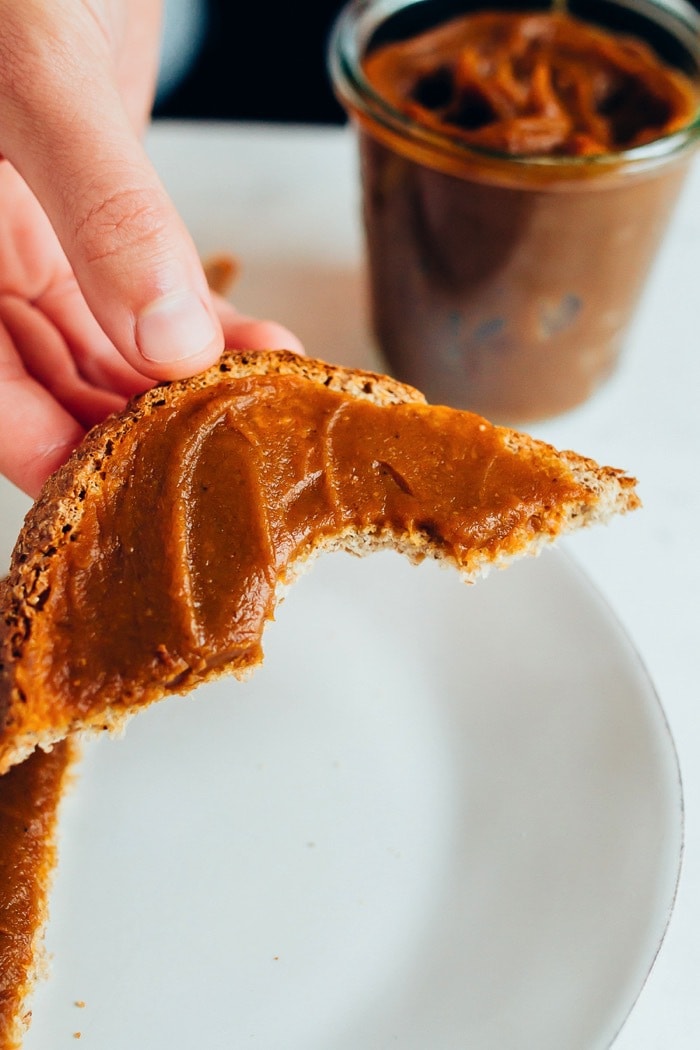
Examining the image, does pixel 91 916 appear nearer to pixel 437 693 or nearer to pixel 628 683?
pixel 437 693

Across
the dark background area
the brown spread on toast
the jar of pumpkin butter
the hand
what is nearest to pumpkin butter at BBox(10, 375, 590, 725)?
the brown spread on toast

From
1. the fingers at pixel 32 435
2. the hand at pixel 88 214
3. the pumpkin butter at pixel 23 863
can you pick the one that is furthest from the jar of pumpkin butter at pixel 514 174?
the pumpkin butter at pixel 23 863

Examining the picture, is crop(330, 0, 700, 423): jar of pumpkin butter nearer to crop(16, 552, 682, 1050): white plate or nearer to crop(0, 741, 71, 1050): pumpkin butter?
crop(16, 552, 682, 1050): white plate

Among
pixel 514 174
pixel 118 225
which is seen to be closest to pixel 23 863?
pixel 118 225

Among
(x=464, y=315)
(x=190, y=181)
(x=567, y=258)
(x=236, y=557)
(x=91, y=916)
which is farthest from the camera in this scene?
(x=190, y=181)

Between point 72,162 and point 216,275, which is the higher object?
point 72,162

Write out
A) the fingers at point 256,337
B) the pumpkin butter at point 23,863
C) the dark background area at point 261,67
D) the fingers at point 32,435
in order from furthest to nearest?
the dark background area at point 261,67
the fingers at point 256,337
the fingers at point 32,435
the pumpkin butter at point 23,863

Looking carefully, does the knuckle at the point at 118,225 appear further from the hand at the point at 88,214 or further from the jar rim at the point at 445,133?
the jar rim at the point at 445,133

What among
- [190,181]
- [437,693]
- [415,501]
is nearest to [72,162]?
[415,501]
